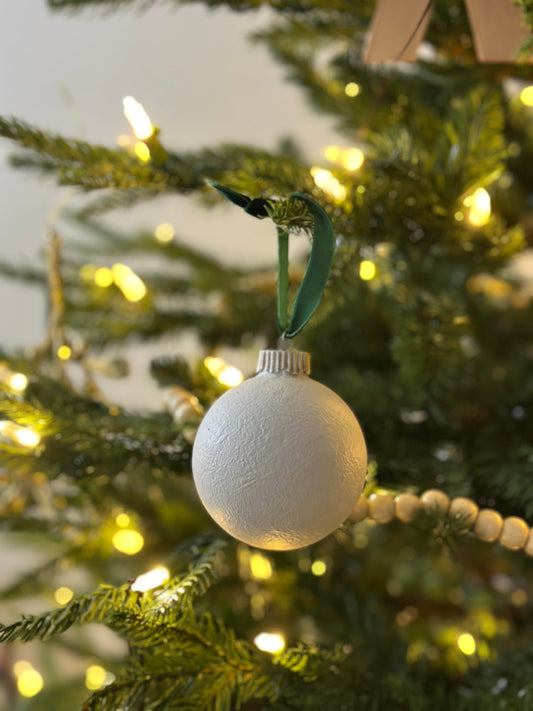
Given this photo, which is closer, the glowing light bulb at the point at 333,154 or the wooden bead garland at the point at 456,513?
the wooden bead garland at the point at 456,513

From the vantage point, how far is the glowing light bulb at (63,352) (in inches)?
16.6

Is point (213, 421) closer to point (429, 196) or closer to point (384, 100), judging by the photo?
point (429, 196)

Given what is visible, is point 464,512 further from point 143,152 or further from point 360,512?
point 143,152

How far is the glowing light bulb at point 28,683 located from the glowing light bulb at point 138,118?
1.88 feet

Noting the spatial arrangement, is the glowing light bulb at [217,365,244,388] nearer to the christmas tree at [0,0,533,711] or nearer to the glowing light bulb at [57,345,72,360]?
the christmas tree at [0,0,533,711]

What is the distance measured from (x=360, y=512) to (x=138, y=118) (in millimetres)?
240

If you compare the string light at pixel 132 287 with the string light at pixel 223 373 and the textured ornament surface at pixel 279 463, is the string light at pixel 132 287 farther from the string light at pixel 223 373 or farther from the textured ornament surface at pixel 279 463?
the textured ornament surface at pixel 279 463

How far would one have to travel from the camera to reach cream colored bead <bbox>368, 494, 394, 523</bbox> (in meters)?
0.28

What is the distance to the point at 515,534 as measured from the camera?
285 millimetres

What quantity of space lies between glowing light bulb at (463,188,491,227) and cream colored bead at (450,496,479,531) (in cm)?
17

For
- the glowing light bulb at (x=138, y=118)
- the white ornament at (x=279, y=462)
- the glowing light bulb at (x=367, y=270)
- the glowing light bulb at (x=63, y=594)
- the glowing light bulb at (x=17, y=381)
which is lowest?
the glowing light bulb at (x=63, y=594)

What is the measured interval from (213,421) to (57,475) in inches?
5.6

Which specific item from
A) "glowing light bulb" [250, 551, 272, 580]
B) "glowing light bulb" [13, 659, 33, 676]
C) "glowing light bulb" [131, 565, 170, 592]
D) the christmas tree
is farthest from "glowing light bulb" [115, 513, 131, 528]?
"glowing light bulb" [13, 659, 33, 676]

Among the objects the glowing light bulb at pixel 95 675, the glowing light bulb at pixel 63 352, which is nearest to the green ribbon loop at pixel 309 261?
the glowing light bulb at pixel 63 352
